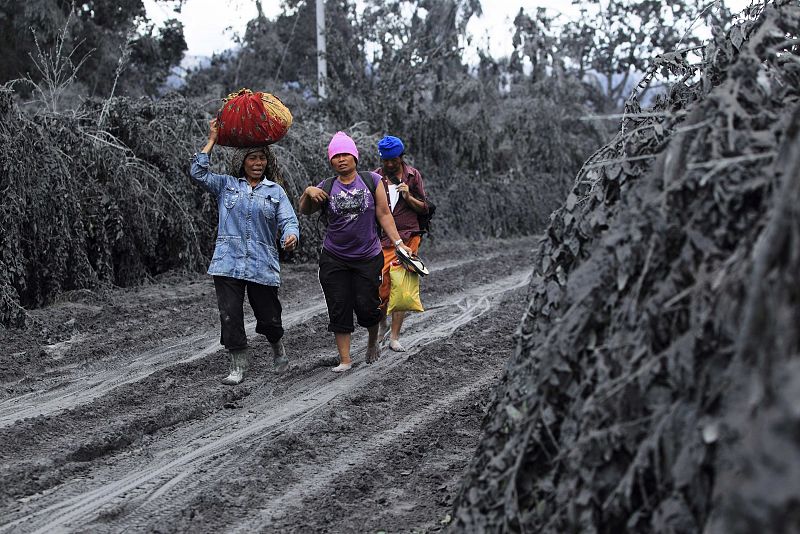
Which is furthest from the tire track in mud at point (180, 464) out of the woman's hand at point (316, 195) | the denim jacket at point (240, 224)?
the woman's hand at point (316, 195)

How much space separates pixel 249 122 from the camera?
6.83 m

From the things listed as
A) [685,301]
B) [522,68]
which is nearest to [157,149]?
[685,301]

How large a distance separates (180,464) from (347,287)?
2.53m

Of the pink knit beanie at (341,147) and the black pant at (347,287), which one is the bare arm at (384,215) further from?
the pink knit beanie at (341,147)

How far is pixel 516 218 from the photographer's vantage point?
22.6 m

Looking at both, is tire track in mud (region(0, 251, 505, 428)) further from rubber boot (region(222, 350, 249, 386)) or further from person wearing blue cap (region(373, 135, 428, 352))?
person wearing blue cap (region(373, 135, 428, 352))

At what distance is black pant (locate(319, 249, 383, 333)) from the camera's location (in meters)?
7.31

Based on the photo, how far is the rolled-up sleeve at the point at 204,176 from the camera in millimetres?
6906

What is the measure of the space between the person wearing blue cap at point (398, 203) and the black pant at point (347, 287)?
0.36 metres

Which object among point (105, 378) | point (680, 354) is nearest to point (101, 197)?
point (105, 378)

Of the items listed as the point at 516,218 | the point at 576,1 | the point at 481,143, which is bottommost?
the point at 516,218

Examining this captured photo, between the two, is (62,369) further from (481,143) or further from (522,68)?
(522,68)

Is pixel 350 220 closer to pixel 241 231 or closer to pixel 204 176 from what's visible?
pixel 241 231

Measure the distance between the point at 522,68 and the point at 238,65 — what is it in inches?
341
